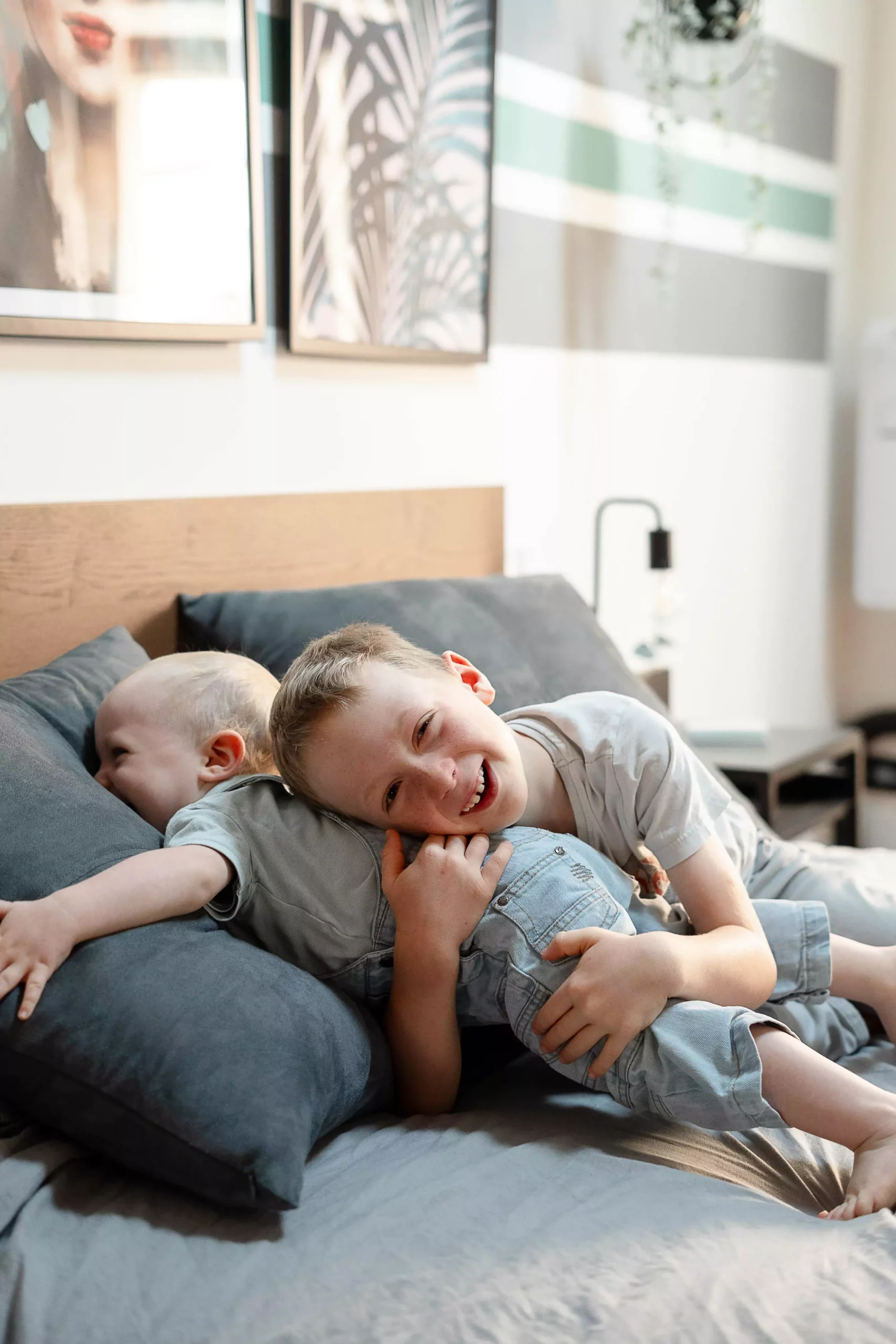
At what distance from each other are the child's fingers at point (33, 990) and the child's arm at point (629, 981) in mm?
441

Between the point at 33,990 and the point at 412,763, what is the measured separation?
40cm

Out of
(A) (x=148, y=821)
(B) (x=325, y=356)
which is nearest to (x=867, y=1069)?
(A) (x=148, y=821)

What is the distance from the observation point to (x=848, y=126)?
3.79 meters

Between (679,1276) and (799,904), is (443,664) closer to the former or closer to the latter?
(799,904)

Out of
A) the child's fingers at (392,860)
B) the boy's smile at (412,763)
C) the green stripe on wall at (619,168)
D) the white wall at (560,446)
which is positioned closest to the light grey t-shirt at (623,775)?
the boy's smile at (412,763)

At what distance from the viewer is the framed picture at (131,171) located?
1591mm

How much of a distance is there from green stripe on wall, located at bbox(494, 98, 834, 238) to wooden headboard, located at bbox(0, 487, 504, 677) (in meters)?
0.75

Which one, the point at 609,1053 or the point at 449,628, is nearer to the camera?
the point at 609,1053

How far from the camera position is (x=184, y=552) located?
6.24 feet

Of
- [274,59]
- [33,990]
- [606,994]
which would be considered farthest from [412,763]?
[274,59]

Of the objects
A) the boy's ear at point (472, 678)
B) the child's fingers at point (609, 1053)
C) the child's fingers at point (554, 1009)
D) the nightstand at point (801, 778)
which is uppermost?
the boy's ear at point (472, 678)

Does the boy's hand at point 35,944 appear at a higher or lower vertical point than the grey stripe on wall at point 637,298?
lower

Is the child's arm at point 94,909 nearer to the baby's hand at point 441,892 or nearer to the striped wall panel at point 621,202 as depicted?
the baby's hand at point 441,892

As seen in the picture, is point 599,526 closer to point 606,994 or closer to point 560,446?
point 560,446
